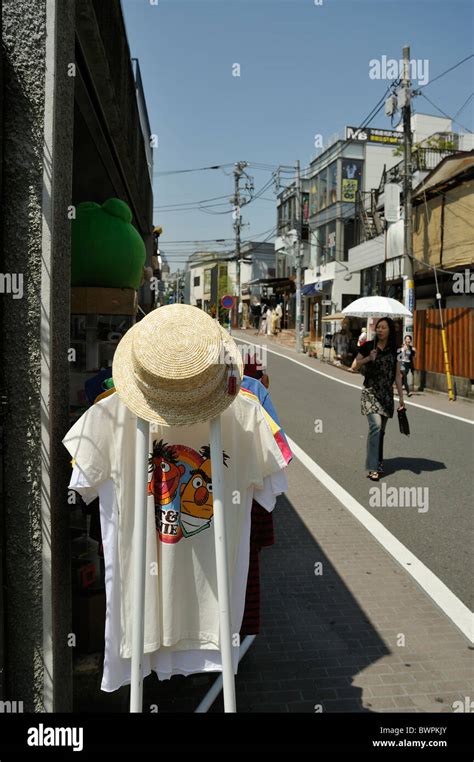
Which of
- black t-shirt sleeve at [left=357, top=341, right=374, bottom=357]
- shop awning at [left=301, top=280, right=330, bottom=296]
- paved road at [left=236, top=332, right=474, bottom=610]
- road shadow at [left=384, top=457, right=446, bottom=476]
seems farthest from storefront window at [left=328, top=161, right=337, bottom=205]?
black t-shirt sleeve at [left=357, top=341, right=374, bottom=357]

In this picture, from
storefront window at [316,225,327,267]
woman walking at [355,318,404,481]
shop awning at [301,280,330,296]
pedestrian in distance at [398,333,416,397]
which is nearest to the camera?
woman walking at [355,318,404,481]

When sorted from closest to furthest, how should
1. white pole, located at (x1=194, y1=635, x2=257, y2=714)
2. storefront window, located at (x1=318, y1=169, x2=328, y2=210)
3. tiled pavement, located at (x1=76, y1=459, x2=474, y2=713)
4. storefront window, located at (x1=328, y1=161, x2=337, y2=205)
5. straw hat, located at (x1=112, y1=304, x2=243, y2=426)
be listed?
straw hat, located at (x1=112, y1=304, x2=243, y2=426) → white pole, located at (x1=194, y1=635, x2=257, y2=714) → tiled pavement, located at (x1=76, y1=459, x2=474, y2=713) → storefront window, located at (x1=328, y1=161, x2=337, y2=205) → storefront window, located at (x1=318, y1=169, x2=328, y2=210)

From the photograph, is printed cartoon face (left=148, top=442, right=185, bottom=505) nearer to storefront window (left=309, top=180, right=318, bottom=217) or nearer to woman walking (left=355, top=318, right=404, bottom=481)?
woman walking (left=355, top=318, right=404, bottom=481)

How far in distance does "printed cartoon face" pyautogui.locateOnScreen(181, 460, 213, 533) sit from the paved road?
105 inches

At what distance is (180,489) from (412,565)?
10.3 ft

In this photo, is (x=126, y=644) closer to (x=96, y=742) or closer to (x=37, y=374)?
(x=96, y=742)

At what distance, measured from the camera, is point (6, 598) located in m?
2.37

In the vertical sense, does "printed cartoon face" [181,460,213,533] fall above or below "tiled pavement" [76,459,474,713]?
above

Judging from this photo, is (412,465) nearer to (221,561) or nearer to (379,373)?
(379,373)

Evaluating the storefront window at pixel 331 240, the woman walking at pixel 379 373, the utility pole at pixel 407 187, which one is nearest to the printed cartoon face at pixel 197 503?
the woman walking at pixel 379 373

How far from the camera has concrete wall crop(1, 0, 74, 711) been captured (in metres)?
2.28

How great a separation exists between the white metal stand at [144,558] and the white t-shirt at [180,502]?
0.76 feet

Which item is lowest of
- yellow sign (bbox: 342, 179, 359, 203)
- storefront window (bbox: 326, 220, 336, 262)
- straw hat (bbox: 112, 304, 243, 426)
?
straw hat (bbox: 112, 304, 243, 426)

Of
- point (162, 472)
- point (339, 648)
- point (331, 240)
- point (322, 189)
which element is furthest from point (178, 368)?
point (322, 189)
